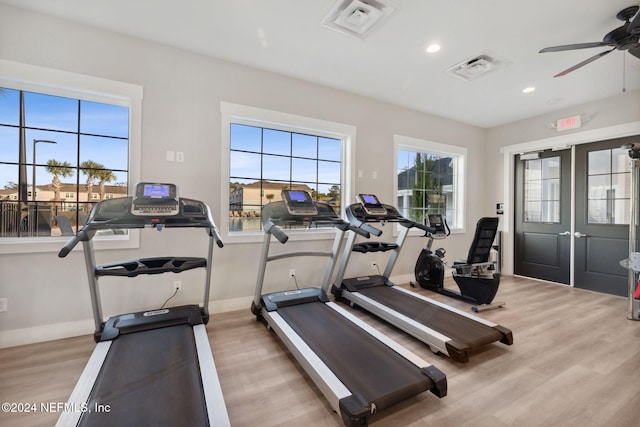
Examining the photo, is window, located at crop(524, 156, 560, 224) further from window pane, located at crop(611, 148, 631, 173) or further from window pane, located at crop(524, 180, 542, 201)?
window pane, located at crop(611, 148, 631, 173)

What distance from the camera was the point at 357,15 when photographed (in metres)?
2.58

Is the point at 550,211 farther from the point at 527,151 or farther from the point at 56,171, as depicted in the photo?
the point at 56,171

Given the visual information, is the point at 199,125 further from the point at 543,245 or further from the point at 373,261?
the point at 543,245

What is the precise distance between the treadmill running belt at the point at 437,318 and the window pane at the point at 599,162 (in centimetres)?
364

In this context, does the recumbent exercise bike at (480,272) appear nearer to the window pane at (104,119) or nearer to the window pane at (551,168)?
the window pane at (551,168)

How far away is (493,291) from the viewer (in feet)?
11.5

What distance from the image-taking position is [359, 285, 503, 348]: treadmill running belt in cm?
254

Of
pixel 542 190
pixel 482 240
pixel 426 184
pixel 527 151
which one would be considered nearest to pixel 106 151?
pixel 482 240

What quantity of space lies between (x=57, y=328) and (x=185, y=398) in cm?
195

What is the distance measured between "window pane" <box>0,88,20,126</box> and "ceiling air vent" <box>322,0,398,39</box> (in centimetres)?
296

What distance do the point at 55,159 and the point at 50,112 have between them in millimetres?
455

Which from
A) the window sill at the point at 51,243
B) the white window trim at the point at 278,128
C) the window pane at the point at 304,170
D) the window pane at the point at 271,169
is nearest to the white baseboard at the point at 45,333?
the window sill at the point at 51,243

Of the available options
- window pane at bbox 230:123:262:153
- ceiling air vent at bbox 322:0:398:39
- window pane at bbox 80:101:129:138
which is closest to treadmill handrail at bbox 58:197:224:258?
window pane at bbox 80:101:129:138

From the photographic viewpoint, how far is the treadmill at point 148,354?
60.7 inches
